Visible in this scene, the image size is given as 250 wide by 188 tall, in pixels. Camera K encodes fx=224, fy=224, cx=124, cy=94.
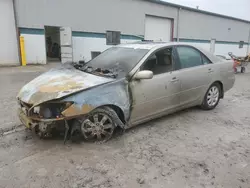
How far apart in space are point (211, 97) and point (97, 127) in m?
2.88

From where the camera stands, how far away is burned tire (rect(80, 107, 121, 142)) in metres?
3.22

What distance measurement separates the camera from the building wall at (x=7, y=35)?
1188cm

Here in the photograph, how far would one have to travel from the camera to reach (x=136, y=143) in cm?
340

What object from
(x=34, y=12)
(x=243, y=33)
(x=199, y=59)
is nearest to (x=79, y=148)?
(x=199, y=59)

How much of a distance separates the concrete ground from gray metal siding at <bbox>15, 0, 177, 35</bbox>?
9.95 metres

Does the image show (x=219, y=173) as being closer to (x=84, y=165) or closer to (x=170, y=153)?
(x=170, y=153)

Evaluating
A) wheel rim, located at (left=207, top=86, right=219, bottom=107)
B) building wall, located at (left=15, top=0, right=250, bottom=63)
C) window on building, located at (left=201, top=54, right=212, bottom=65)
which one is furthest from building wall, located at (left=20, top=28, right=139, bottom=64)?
wheel rim, located at (left=207, top=86, right=219, bottom=107)

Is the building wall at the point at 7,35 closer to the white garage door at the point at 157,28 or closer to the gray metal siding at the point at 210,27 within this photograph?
the white garage door at the point at 157,28

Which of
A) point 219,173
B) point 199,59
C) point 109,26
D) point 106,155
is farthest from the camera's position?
point 109,26

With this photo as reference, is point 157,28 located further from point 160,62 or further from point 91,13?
point 160,62

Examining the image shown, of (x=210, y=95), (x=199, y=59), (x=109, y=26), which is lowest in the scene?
(x=210, y=95)

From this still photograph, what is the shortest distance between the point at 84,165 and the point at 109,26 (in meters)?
14.1

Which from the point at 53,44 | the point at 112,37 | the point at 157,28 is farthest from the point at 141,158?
the point at 53,44

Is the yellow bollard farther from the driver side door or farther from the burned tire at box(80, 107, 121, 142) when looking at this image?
the burned tire at box(80, 107, 121, 142)
